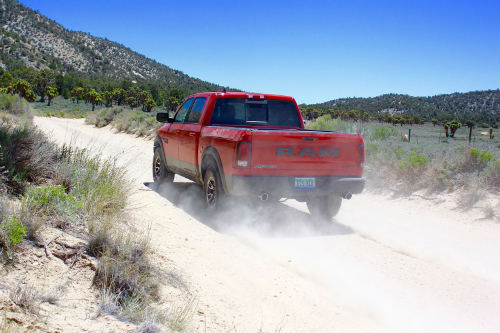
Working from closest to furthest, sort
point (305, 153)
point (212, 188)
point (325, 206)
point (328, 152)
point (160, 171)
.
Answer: point (305, 153) → point (328, 152) → point (212, 188) → point (325, 206) → point (160, 171)

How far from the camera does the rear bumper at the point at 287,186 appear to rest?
6070 millimetres

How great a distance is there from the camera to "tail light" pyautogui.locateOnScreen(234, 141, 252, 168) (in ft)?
19.7

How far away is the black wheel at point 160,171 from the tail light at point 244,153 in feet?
12.2

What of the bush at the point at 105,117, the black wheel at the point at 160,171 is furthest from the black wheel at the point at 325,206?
the bush at the point at 105,117

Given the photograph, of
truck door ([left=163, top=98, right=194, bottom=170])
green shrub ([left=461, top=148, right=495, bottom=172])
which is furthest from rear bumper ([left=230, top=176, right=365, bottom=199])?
green shrub ([left=461, top=148, right=495, bottom=172])

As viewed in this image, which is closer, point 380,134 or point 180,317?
point 180,317

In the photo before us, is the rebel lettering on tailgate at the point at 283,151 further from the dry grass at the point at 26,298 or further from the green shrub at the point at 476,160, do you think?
the green shrub at the point at 476,160

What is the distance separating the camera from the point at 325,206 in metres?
7.56

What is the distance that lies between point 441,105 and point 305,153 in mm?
100605

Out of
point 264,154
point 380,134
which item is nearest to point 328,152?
point 264,154

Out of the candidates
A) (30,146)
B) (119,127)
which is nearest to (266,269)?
(30,146)

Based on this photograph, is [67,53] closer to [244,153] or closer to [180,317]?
[244,153]

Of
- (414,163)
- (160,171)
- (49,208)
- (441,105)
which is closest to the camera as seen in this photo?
(49,208)

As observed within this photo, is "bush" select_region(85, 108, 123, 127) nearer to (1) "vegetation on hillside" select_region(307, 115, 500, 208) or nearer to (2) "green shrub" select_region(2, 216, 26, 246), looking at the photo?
(1) "vegetation on hillside" select_region(307, 115, 500, 208)
